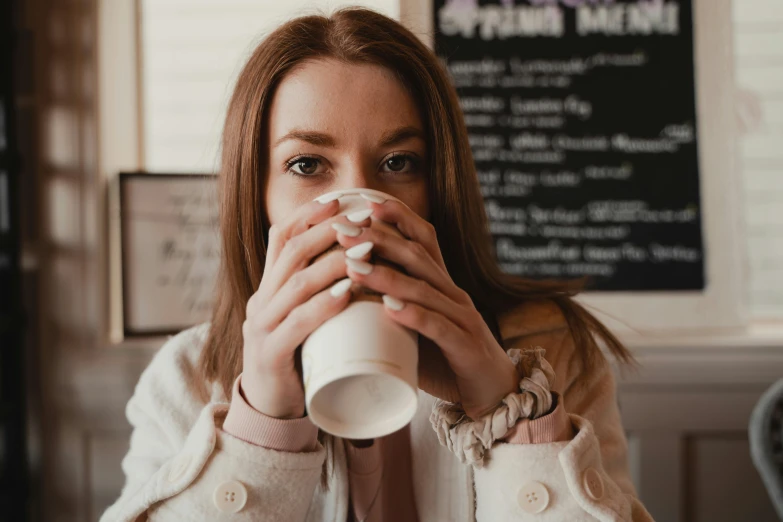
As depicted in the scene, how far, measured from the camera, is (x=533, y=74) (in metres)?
1.73

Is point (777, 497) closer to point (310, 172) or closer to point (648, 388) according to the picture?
point (648, 388)

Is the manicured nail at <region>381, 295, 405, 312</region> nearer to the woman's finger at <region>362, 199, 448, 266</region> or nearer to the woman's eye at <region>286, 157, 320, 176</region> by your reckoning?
the woman's finger at <region>362, 199, 448, 266</region>

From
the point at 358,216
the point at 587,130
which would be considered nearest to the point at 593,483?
the point at 358,216

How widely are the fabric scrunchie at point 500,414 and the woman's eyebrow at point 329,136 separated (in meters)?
0.31

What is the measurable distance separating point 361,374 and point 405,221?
0.17 meters

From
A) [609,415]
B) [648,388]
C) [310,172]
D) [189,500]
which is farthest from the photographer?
[648,388]

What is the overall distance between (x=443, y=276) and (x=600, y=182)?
1.24 meters

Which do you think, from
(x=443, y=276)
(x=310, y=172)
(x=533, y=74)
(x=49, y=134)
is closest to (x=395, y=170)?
(x=310, y=172)

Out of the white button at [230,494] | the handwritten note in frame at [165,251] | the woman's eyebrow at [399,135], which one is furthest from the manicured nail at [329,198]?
the handwritten note in frame at [165,251]

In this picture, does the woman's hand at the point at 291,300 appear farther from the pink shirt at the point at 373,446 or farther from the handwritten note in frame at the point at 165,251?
the handwritten note in frame at the point at 165,251

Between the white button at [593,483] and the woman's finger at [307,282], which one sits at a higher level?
the woman's finger at [307,282]

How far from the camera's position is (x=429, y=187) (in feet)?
3.06

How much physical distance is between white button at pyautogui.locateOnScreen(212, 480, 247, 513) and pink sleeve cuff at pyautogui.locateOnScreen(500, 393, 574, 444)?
→ 296mm

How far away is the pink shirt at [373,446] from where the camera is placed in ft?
2.31
